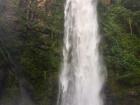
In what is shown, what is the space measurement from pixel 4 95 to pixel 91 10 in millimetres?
7071

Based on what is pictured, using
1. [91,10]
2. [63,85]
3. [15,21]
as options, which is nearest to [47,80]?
[63,85]

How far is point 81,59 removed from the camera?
17.1 metres

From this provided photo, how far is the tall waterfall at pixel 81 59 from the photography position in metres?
16.4

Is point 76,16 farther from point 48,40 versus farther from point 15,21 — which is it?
point 15,21

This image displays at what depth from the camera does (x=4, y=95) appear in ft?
54.1

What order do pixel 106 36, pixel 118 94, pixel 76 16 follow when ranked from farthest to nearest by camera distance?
pixel 76 16, pixel 106 36, pixel 118 94

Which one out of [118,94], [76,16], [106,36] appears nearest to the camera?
Answer: [118,94]

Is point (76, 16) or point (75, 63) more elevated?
point (76, 16)

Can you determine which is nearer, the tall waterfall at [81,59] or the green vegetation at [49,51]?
the green vegetation at [49,51]

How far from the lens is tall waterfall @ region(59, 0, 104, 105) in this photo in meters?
16.4

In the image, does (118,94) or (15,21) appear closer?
(118,94)

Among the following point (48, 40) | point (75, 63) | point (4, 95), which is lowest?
point (4, 95)

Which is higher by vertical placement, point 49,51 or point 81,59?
point 49,51

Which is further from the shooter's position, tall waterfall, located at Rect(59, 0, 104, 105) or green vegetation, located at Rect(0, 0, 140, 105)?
tall waterfall, located at Rect(59, 0, 104, 105)
